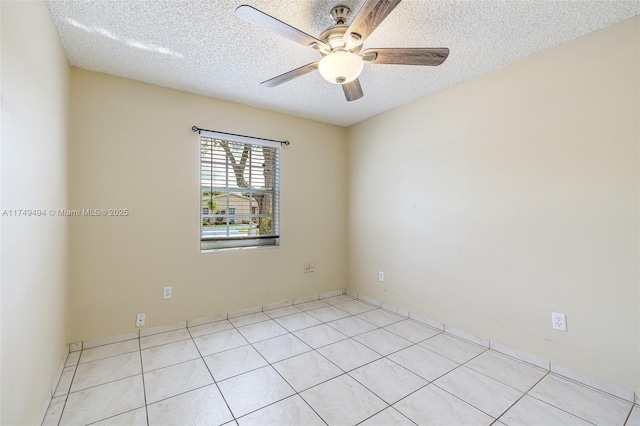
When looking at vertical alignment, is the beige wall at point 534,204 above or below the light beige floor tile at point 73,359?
above

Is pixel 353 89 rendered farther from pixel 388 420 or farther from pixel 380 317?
pixel 380 317

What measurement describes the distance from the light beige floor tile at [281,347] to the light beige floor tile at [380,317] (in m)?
0.88

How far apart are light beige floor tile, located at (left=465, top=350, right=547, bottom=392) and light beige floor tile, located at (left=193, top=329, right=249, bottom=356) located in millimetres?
1887

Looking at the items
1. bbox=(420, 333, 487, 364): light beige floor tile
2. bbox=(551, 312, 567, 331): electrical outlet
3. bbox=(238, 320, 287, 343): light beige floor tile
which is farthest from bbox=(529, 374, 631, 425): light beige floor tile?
bbox=(238, 320, 287, 343): light beige floor tile

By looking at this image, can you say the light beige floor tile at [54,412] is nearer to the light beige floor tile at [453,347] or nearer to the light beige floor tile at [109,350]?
the light beige floor tile at [109,350]

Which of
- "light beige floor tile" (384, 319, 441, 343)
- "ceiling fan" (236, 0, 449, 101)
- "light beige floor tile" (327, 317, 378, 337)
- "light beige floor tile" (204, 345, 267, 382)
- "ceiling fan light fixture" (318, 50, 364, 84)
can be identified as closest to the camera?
"ceiling fan" (236, 0, 449, 101)

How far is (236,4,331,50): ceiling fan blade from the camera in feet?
4.23

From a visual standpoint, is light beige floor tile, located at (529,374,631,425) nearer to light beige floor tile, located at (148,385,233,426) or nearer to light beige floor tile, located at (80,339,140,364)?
light beige floor tile, located at (148,385,233,426)

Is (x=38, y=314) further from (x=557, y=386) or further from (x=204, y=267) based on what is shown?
(x=557, y=386)

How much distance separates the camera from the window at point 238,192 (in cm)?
299

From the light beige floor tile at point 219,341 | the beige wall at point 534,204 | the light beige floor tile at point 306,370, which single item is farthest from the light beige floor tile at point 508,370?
the light beige floor tile at point 219,341

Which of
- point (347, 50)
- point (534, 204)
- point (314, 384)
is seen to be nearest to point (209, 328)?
point (314, 384)

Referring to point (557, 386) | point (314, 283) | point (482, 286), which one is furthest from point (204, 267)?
point (557, 386)

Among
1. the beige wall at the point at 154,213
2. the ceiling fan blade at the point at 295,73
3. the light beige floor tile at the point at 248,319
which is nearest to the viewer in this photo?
the ceiling fan blade at the point at 295,73
